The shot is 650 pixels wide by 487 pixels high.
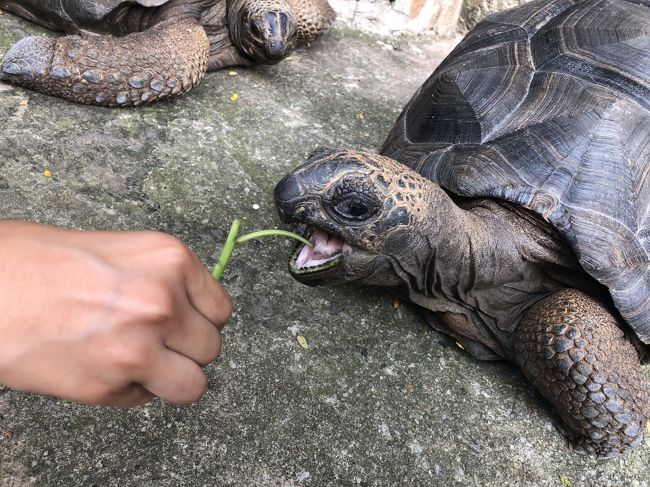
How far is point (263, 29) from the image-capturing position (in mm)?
3408

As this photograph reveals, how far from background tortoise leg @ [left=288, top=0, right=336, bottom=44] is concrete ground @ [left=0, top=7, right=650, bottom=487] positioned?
40.6 inches

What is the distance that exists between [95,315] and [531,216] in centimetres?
168

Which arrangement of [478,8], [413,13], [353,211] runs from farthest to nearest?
[478,8] → [413,13] → [353,211]

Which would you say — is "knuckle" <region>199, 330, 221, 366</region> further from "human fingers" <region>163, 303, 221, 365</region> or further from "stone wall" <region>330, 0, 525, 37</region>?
"stone wall" <region>330, 0, 525, 37</region>

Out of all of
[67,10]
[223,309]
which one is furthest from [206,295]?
[67,10]

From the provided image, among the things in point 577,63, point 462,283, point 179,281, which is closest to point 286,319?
point 462,283

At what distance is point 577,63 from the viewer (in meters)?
2.28

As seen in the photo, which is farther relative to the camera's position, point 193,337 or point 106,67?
point 106,67

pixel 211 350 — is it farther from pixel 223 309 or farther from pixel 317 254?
pixel 317 254

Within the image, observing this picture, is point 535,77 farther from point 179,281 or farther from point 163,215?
point 179,281

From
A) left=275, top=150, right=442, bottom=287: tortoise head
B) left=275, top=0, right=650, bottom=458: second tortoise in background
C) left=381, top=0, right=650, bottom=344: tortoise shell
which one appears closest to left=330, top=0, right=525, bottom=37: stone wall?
left=381, top=0, right=650, bottom=344: tortoise shell

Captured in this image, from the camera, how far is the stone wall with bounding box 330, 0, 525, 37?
443 cm

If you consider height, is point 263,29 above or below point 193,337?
below

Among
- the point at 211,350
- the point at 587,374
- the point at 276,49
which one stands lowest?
the point at 276,49
